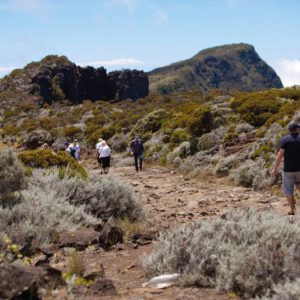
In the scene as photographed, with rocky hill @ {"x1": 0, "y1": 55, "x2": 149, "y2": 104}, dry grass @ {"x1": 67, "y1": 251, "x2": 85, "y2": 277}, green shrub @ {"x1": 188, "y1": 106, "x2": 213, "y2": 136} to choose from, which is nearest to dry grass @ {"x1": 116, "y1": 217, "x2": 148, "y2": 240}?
dry grass @ {"x1": 67, "y1": 251, "x2": 85, "y2": 277}

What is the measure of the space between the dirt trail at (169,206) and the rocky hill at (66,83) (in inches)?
2268

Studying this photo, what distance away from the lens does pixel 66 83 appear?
94875 mm

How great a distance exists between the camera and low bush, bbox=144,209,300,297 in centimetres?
554

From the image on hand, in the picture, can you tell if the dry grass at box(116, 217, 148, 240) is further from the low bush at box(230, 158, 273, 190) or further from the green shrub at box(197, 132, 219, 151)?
the green shrub at box(197, 132, 219, 151)

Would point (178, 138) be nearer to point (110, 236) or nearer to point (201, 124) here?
point (201, 124)

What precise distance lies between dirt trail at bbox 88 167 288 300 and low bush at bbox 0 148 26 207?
249cm

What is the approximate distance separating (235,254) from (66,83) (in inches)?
3594

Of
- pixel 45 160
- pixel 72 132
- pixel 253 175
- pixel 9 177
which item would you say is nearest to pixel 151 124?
pixel 72 132

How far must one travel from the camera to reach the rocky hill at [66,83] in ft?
267

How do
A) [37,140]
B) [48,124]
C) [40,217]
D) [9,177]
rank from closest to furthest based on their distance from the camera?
[40,217]
[9,177]
[37,140]
[48,124]

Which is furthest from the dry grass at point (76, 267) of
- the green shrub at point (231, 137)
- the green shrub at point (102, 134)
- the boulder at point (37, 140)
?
the boulder at point (37, 140)

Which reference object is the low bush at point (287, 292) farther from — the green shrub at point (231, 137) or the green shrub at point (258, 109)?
the green shrub at point (258, 109)

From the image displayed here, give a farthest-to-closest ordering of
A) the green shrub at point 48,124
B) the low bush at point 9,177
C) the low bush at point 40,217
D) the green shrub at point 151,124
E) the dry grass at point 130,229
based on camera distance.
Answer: the green shrub at point 48,124
the green shrub at point 151,124
the low bush at point 9,177
the dry grass at point 130,229
the low bush at point 40,217

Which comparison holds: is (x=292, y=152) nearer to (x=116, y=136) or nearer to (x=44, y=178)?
(x=44, y=178)
